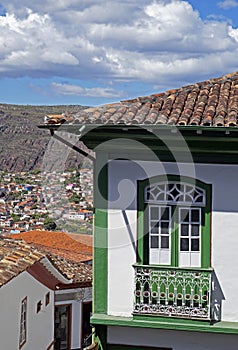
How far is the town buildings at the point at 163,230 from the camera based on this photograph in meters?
8.55

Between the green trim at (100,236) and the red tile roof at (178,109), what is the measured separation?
0.70 meters

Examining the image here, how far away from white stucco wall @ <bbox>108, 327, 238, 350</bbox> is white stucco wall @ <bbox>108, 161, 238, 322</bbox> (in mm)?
305

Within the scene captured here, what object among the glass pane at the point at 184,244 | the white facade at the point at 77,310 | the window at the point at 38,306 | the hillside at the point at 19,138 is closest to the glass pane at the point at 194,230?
the glass pane at the point at 184,244

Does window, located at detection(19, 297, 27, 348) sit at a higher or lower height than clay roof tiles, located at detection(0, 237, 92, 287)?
lower

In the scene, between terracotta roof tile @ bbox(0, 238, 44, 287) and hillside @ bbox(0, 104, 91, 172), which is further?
hillside @ bbox(0, 104, 91, 172)

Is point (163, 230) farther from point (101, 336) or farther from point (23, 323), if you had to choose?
point (23, 323)

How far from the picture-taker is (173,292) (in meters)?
8.70

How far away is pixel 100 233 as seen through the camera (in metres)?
9.01

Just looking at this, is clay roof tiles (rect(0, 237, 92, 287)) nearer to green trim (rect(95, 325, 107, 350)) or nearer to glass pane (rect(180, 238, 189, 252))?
green trim (rect(95, 325, 107, 350))

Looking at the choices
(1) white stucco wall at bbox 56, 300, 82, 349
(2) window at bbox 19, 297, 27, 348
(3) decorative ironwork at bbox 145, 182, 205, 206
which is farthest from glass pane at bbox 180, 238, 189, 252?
(1) white stucco wall at bbox 56, 300, 82, 349

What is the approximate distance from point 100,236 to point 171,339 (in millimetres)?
1825

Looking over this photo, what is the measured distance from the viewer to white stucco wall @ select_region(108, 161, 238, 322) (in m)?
8.64

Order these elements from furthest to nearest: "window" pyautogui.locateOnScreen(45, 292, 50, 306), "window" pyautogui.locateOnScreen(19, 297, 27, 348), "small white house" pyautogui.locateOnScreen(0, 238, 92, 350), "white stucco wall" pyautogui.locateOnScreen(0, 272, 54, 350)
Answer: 1. "window" pyautogui.locateOnScreen(45, 292, 50, 306)
2. "window" pyautogui.locateOnScreen(19, 297, 27, 348)
3. "small white house" pyautogui.locateOnScreen(0, 238, 92, 350)
4. "white stucco wall" pyautogui.locateOnScreen(0, 272, 54, 350)

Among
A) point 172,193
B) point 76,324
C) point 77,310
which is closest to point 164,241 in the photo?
point 172,193
